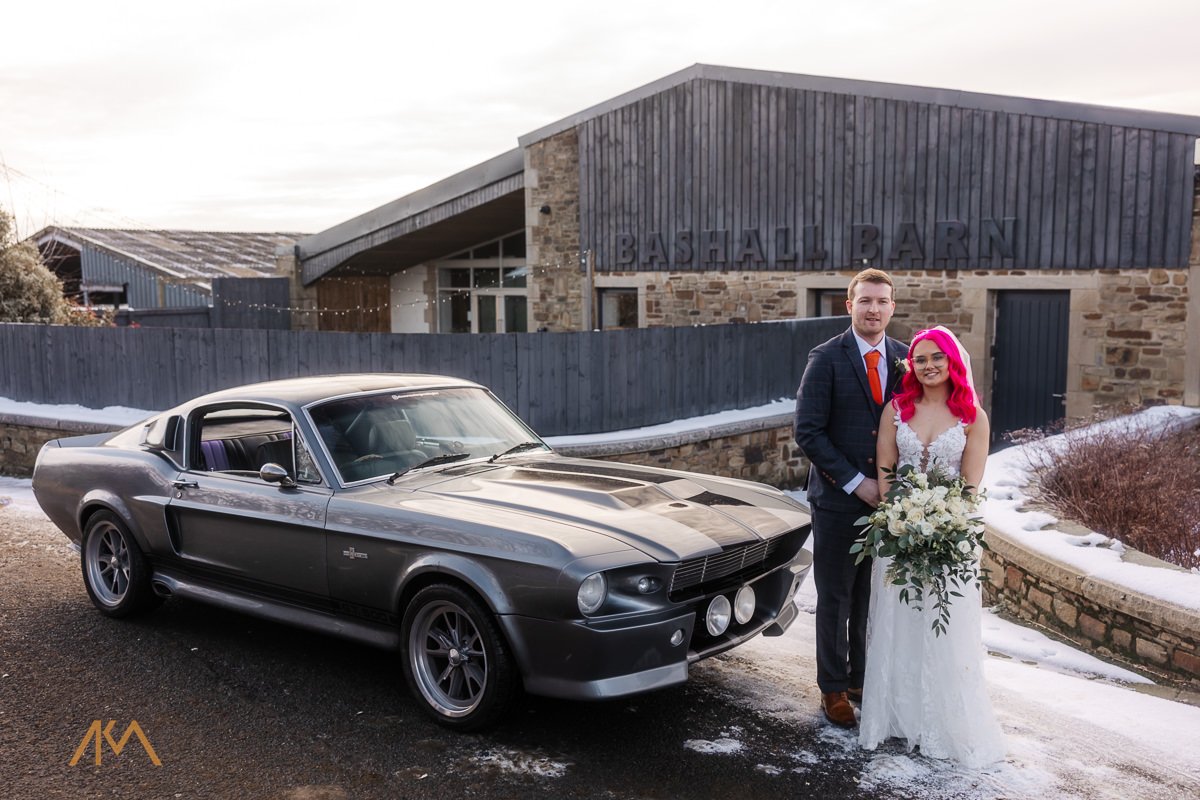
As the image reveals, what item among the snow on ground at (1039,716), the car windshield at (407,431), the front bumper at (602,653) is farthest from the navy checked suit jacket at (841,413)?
the car windshield at (407,431)

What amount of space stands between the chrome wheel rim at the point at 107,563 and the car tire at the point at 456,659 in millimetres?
2540

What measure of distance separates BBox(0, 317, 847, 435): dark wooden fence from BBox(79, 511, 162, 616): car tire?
15.9 ft

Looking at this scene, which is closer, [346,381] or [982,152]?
[346,381]

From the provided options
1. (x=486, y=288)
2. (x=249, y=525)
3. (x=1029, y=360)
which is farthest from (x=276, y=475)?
(x=486, y=288)

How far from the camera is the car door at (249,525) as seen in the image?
527 centimetres

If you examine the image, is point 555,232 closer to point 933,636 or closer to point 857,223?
point 857,223

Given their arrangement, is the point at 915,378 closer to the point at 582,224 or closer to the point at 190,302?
the point at 582,224

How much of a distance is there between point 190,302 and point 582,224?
1068 centimetres

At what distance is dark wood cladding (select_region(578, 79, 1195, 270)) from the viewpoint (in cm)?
1285

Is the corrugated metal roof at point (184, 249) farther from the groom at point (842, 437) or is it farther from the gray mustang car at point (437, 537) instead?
the groom at point (842, 437)

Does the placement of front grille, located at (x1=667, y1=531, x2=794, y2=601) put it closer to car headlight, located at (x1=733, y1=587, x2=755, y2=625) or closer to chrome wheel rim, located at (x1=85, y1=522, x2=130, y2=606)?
car headlight, located at (x1=733, y1=587, x2=755, y2=625)

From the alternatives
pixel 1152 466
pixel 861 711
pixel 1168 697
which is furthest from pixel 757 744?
pixel 1152 466

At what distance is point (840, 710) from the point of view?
15.7 feet

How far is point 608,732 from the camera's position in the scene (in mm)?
4746
